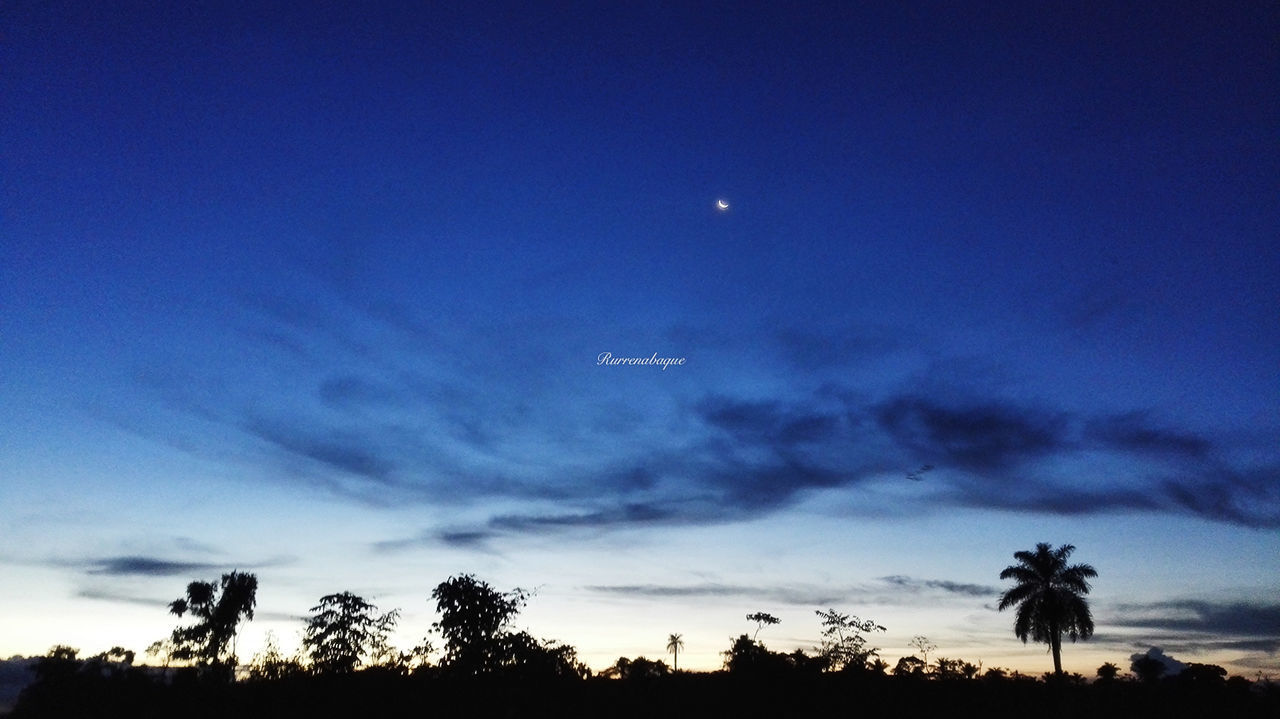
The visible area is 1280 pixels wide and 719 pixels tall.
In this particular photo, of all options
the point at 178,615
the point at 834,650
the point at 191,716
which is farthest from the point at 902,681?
the point at 178,615

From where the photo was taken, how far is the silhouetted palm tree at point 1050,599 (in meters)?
55.8

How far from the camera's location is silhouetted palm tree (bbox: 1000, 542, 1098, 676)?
A: 2195 inches

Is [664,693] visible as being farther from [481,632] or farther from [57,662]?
[57,662]

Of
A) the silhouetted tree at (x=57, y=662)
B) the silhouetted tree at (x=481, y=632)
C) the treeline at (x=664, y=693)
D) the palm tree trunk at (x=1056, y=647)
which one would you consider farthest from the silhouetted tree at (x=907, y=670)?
the silhouetted tree at (x=57, y=662)

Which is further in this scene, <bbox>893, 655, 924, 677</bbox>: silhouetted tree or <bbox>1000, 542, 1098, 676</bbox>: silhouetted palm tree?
<bbox>1000, 542, 1098, 676</bbox>: silhouetted palm tree

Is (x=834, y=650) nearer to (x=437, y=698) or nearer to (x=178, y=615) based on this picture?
(x=437, y=698)

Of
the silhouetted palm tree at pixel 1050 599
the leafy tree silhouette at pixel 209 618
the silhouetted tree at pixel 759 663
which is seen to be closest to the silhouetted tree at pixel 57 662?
the leafy tree silhouette at pixel 209 618

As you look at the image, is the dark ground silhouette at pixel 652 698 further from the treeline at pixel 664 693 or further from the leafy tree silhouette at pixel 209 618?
the leafy tree silhouette at pixel 209 618

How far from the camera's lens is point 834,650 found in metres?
39.9

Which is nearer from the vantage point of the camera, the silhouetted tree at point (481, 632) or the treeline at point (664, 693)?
the treeline at point (664, 693)

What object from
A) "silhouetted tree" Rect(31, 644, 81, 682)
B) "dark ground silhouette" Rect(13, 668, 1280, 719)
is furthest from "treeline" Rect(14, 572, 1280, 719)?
"silhouetted tree" Rect(31, 644, 81, 682)

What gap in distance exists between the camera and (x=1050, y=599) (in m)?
56.4

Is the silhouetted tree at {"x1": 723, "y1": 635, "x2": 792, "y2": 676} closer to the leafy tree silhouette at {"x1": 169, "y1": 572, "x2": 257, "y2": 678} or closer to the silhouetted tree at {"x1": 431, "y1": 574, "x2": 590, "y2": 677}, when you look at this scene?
the silhouetted tree at {"x1": 431, "y1": 574, "x2": 590, "y2": 677}

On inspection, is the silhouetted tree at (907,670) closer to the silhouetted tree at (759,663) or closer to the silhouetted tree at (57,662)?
the silhouetted tree at (759,663)
